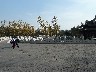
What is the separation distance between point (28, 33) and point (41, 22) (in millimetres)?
25158

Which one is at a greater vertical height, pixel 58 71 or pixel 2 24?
pixel 2 24

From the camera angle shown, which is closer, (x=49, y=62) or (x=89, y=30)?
(x=49, y=62)

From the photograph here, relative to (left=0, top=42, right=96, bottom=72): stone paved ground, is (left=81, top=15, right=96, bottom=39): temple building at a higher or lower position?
higher

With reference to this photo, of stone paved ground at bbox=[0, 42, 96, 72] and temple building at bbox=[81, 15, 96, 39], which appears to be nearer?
stone paved ground at bbox=[0, 42, 96, 72]

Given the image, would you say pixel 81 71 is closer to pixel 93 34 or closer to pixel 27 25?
pixel 93 34

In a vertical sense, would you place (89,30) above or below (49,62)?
above

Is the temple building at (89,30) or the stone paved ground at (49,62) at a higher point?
the temple building at (89,30)

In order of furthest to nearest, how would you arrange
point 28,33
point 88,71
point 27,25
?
1. point 27,25
2. point 28,33
3. point 88,71

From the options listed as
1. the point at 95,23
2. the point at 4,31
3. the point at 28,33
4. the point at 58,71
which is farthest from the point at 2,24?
the point at 58,71

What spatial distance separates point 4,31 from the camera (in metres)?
131

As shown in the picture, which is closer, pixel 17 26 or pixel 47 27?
pixel 47 27

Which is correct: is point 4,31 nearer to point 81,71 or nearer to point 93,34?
point 93,34

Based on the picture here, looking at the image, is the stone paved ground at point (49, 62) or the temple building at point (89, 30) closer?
the stone paved ground at point (49, 62)

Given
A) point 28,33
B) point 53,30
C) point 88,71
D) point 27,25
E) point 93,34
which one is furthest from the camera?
point 27,25
